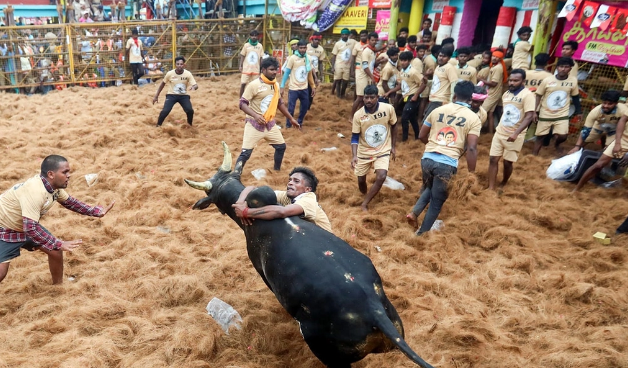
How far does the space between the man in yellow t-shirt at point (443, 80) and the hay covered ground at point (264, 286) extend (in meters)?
1.07

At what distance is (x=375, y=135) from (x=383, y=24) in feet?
24.1

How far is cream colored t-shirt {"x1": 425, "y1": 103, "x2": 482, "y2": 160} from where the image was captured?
5516mm

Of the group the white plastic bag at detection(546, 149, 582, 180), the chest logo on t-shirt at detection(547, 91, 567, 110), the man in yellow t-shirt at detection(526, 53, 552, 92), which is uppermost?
the man in yellow t-shirt at detection(526, 53, 552, 92)

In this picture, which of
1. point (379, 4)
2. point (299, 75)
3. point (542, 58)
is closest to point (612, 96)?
point (542, 58)

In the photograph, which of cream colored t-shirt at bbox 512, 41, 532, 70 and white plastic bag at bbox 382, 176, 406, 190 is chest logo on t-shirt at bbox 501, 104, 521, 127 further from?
cream colored t-shirt at bbox 512, 41, 532, 70

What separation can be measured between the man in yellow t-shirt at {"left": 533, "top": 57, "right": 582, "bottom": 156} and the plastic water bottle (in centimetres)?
664

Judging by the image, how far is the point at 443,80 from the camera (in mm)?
8664

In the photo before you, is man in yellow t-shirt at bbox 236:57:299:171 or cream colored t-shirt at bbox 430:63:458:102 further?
cream colored t-shirt at bbox 430:63:458:102

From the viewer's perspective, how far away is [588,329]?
404cm

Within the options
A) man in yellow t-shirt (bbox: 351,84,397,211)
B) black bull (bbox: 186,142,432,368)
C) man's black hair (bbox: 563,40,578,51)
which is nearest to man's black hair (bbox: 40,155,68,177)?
black bull (bbox: 186,142,432,368)

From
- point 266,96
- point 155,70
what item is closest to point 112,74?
point 155,70

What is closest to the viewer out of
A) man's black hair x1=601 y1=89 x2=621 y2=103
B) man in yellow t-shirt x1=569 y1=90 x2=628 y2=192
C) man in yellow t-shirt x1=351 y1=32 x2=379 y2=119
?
man in yellow t-shirt x1=569 y1=90 x2=628 y2=192

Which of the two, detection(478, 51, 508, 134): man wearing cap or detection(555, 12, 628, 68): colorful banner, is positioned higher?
detection(555, 12, 628, 68): colorful banner

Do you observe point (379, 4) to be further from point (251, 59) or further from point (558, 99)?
point (558, 99)
